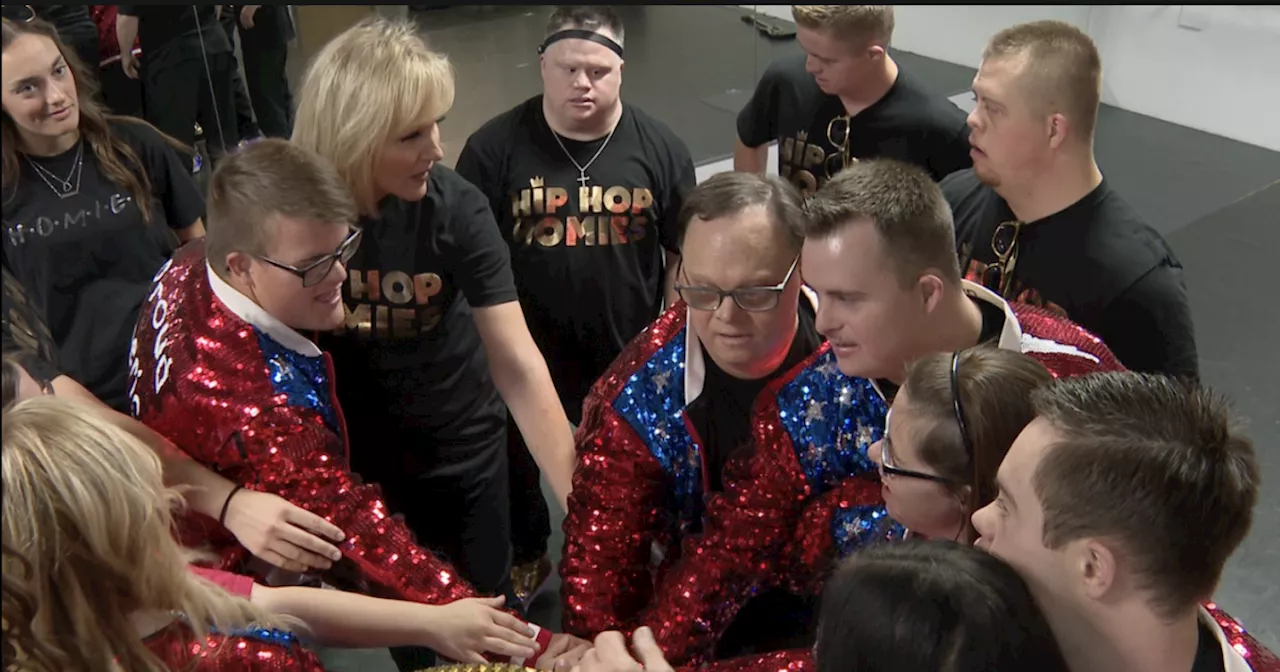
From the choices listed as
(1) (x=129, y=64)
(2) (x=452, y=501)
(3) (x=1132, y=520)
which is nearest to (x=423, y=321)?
(2) (x=452, y=501)

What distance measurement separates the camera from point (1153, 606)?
0.94 meters

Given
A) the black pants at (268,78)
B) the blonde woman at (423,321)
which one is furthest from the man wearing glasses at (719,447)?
the black pants at (268,78)

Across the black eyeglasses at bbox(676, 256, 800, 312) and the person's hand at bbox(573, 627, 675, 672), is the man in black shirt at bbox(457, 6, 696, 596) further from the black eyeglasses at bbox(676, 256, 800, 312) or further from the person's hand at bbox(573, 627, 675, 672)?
the person's hand at bbox(573, 627, 675, 672)

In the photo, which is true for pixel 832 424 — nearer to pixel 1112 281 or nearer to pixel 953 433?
pixel 953 433

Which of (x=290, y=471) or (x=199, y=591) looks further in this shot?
(x=290, y=471)

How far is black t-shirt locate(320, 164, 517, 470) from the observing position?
1.69m

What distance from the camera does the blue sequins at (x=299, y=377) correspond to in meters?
1.40

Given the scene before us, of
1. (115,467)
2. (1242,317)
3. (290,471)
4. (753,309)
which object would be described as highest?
(115,467)

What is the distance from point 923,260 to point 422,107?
817 millimetres

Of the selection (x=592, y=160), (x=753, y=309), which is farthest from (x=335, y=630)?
(x=592, y=160)

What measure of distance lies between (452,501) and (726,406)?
0.66 metres

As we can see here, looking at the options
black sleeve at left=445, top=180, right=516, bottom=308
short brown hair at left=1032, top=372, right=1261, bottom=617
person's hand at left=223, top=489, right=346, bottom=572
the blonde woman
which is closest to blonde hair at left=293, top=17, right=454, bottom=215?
the blonde woman

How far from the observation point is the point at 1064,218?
168 centimetres

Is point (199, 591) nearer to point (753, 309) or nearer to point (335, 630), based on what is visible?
point (335, 630)
